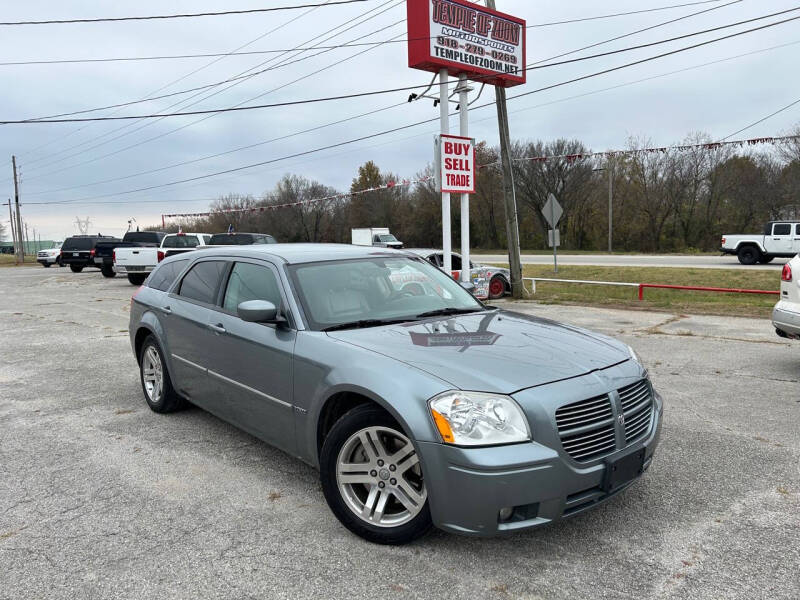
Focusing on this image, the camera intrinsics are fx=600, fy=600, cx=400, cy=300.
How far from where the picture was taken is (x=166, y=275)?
18.3 feet

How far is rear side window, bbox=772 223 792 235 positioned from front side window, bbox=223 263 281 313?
1027 inches

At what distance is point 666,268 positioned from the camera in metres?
22.5

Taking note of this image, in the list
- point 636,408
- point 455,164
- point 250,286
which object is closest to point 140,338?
point 250,286

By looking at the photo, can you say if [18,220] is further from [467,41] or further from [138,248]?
→ [467,41]

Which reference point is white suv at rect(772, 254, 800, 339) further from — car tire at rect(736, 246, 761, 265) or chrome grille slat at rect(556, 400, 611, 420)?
car tire at rect(736, 246, 761, 265)

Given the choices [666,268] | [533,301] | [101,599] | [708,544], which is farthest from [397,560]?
[666,268]

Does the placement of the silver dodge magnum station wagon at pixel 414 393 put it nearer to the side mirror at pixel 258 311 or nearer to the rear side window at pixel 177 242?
the side mirror at pixel 258 311

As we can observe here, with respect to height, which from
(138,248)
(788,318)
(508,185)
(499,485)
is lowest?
(499,485)

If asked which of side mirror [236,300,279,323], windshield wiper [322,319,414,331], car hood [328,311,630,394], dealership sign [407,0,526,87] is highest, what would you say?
dealership sign [407,0,526,87]

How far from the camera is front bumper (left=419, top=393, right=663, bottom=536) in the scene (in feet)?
8.70

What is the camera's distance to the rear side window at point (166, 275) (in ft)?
17.7

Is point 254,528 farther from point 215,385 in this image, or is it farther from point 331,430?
point 215,385

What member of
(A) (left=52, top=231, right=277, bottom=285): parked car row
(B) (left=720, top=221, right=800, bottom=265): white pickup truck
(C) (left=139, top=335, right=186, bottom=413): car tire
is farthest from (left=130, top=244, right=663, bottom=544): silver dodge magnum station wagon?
(B) (left=720, top=221, right=800, bottom=265): white pickup truck

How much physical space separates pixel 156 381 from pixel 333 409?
2.82m
